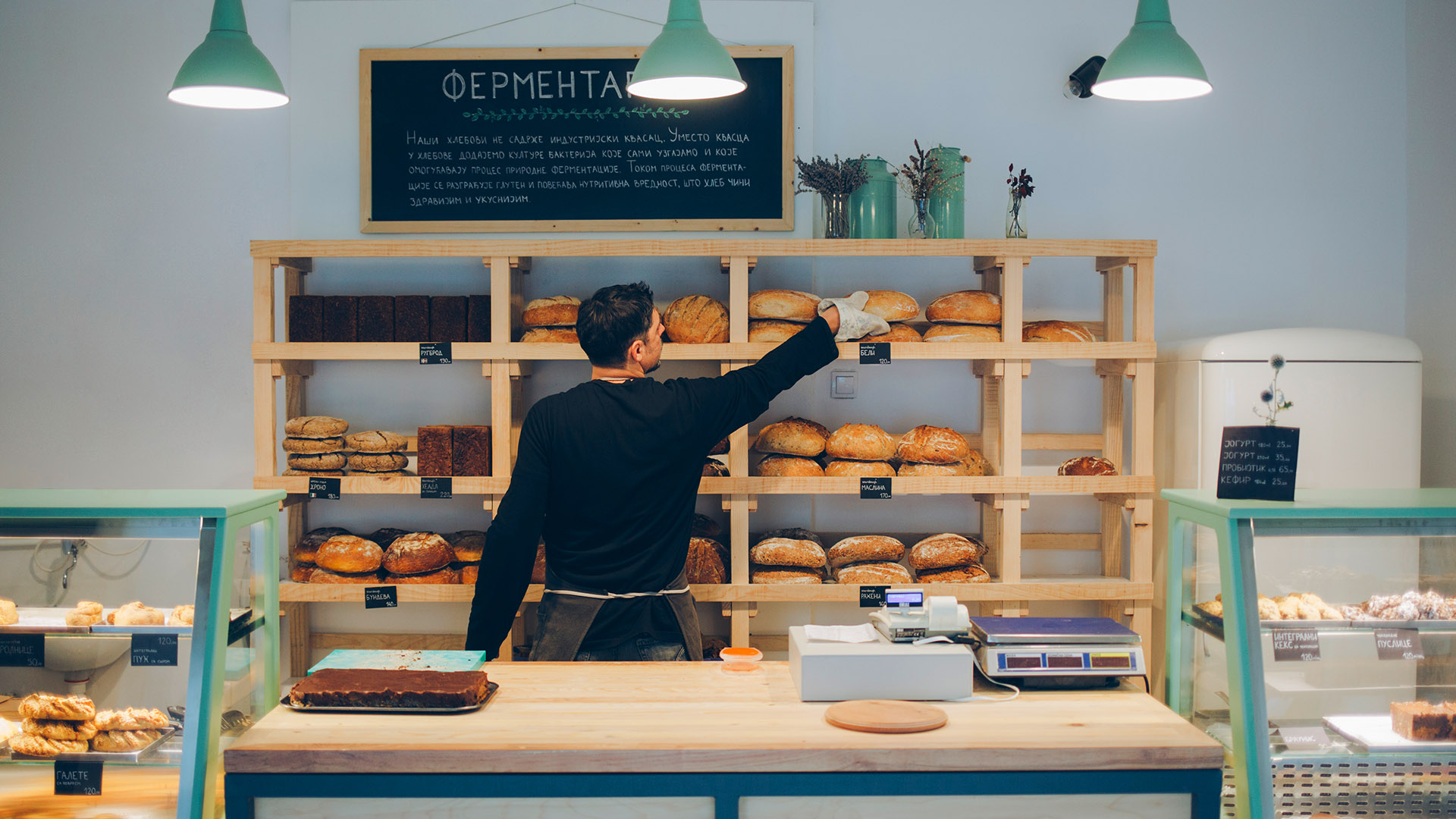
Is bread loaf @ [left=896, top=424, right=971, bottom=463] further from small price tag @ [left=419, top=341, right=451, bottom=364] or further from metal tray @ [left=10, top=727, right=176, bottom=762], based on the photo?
metal tray @ [left=10, top=727, right=176, bottom=762]

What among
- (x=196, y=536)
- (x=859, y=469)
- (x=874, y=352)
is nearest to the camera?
(x=196, y=536)

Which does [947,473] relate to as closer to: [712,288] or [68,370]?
[712,288]

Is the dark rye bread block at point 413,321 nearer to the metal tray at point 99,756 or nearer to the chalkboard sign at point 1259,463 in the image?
the metal tray at point 99,756

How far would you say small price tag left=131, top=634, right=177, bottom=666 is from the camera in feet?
6.34

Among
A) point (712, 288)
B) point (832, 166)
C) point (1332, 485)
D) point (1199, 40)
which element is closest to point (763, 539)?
point (712, 288)

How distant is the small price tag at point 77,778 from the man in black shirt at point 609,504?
81cm

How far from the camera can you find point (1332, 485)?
3016 mm

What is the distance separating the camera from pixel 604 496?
2.46 m

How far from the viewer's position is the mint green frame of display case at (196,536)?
1.80 meters

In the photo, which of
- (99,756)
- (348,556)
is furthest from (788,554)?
(99,756)

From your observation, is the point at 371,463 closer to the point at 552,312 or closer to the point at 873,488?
the point at 552,312

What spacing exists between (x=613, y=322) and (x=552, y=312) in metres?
0.70

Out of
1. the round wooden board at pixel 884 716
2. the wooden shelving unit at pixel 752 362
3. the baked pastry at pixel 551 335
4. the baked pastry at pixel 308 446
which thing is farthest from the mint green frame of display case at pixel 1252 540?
the baked pastry at pixel 308 446

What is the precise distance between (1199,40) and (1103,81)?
1285mm
